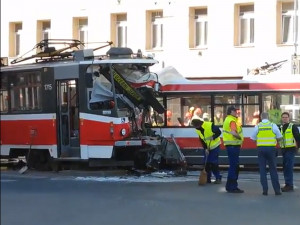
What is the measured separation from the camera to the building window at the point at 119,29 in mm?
27562

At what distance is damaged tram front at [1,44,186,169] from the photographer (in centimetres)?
1459

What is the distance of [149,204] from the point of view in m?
9.78

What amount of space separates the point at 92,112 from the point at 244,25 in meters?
13.0

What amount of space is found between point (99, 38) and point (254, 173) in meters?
13.6

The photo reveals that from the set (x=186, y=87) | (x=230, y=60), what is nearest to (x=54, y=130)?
(x=186, y=87)

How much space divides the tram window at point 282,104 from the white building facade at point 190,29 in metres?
7.99

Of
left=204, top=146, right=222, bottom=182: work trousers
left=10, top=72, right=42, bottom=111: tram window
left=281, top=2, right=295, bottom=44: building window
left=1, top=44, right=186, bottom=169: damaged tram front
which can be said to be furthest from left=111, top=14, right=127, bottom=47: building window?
left=204, top=146, right=222, bottom=182: work trousers

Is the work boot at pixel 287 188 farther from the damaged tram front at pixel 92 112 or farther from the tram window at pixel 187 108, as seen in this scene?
the tram window at pixel 187 108

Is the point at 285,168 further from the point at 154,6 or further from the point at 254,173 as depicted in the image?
the point at 154,6

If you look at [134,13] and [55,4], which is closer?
[55,4]

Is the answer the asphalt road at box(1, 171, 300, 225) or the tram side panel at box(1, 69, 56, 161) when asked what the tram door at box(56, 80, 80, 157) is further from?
the asphalt road at box(1, 171, 300, 225)

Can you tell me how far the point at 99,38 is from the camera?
90.1ft

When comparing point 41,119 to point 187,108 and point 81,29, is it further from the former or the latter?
point 81,29

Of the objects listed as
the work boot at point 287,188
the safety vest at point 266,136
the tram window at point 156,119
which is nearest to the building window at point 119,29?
the tram window at point 156,119
